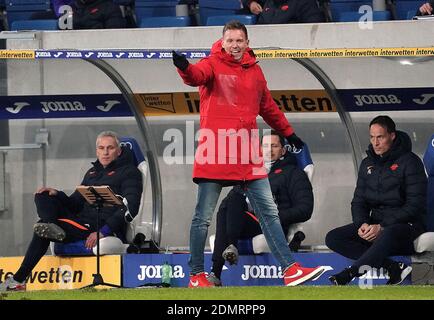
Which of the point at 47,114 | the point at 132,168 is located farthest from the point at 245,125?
the point at 47,114

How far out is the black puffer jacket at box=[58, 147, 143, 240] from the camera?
43.4 ft

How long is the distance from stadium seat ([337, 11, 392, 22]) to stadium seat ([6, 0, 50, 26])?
130 inches

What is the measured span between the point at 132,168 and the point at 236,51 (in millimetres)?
2912

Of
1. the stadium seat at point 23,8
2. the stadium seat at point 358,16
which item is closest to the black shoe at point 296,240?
the stadium seat at point 358,16

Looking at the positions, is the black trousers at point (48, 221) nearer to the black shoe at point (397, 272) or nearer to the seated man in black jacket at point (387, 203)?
the seated man in black jacket at point (387, 203)

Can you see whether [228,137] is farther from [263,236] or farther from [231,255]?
[263,236]

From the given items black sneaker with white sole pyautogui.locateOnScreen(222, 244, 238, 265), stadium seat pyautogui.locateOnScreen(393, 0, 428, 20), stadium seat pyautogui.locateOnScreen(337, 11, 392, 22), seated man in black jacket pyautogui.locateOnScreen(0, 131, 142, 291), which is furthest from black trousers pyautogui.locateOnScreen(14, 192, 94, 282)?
stadium seat pyautogui.locateOnScreen(393, 0, 428, 20)

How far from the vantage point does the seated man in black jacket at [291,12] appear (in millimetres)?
14539

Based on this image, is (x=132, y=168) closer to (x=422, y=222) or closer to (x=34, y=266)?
(x=34, y=266)

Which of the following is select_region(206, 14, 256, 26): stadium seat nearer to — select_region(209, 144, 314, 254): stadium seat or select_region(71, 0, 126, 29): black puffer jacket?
select_region(71, 0, 126, 29): black puffer jacket

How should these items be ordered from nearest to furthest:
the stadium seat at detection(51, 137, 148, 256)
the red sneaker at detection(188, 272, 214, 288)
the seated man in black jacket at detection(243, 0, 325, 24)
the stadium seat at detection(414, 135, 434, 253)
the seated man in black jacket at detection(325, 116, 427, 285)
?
the red sneaker at detection(188, 272, 214, 288) < the seated man in black jacket at detection(325, 116, 427, 285) < the stadium seat at detection(414, 135, 434, 253) < the stadium seat at detection(51, 137, 148, 256) < the seated man in black jacket at detection(243, 0, 325, 24)

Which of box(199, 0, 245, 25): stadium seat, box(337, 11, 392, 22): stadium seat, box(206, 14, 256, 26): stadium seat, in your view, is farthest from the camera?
box(199, 0, 245, 25): stadium seat

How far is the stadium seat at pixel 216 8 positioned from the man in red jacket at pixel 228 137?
182 inches

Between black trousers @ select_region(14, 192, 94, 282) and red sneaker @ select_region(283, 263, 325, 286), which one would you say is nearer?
red sneaker @ select_region(283, 263, 325, 286)
